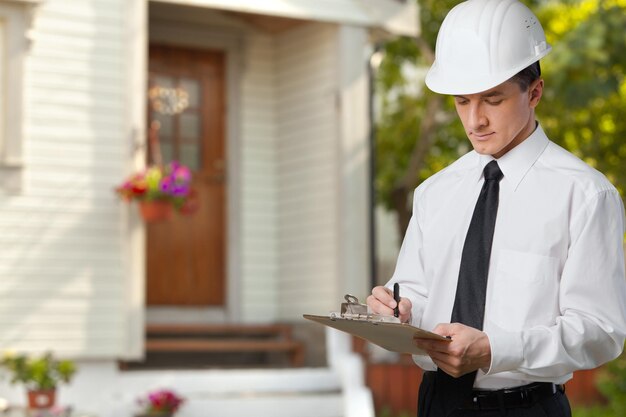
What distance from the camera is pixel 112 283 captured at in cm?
878

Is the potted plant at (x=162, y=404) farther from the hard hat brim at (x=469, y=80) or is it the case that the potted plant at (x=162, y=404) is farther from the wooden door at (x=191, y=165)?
the hard hat brim at (x=469, y=80)

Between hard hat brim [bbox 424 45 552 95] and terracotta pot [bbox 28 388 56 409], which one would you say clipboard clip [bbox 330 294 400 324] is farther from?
terracotta pot [bbox 28 388 56 409]

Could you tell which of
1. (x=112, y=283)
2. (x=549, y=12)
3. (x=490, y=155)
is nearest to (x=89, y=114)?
(x=112, y=283)

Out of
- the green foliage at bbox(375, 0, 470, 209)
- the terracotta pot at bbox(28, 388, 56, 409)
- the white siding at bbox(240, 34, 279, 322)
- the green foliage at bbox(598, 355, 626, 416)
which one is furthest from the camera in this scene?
the green foliage at bbox(375, 0, 470, 209)

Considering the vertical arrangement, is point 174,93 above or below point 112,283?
above

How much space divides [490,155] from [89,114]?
6.60 m

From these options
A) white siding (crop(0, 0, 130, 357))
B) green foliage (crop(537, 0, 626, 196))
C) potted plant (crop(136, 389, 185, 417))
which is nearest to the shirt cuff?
potted plant (crop(136, 389, 185, 417))

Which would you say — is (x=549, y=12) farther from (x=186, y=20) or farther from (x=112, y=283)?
(x=112, y=283)

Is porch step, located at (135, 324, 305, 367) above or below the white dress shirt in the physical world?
below

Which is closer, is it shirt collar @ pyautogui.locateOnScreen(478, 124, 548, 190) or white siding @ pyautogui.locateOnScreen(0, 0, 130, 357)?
shirt collar @ pyautogui.locateOnScreen(478, 124, 548, 190)

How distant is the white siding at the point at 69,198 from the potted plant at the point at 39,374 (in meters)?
0.44

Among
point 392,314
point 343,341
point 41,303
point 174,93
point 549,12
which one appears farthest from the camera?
point 549,12

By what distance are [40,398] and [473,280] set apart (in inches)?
233

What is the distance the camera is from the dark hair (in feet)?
7.98
